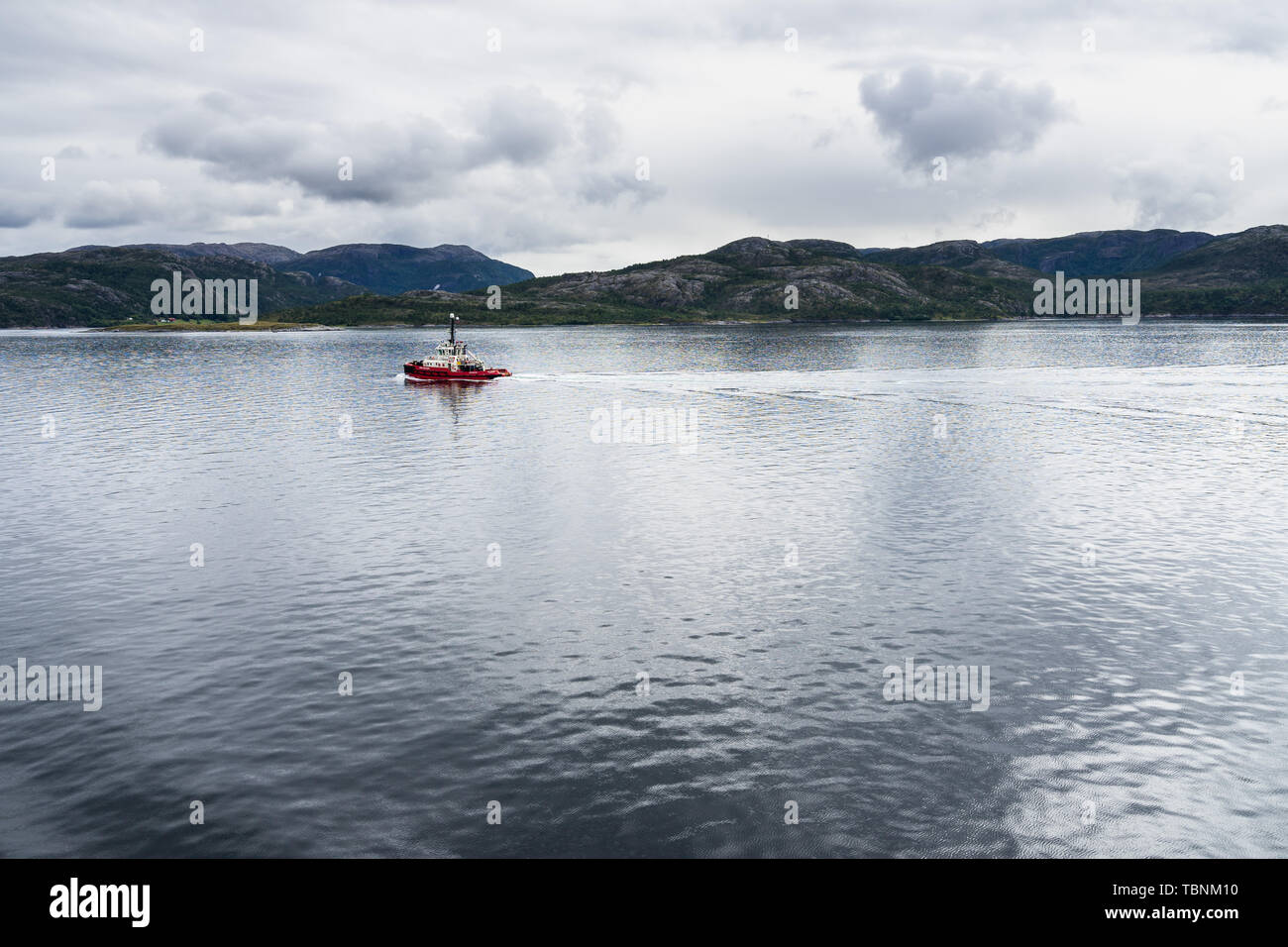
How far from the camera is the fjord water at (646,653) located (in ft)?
90.8

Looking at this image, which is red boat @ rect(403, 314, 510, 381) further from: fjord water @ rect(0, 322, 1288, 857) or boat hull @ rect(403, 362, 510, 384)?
fjord water @ rect(0, 322, 1288, 857)

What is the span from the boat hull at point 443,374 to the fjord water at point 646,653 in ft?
308

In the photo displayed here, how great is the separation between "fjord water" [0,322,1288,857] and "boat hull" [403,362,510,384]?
308 ft

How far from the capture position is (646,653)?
135ft

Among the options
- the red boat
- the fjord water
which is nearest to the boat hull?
the red boat

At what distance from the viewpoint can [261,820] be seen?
2741 cm

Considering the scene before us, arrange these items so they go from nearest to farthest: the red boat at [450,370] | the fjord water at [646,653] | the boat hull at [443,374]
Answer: the fjord water at [646,653], the boat hull at [443,374], the red boat at [450,370]

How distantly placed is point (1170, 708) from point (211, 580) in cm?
4914

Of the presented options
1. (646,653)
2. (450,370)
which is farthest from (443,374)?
(646,653)

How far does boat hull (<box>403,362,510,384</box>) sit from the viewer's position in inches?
7264

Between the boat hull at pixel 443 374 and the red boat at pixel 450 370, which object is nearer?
the boat hull at pixel 443 374

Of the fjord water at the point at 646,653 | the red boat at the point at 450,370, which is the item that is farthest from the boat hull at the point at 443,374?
the fjord water at the point at 646,653

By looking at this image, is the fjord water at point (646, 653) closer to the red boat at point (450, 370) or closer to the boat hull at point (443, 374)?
the boat hull at point (443, 374)
